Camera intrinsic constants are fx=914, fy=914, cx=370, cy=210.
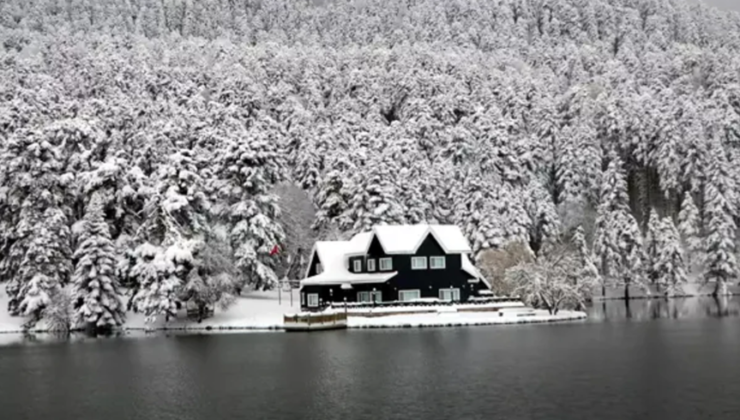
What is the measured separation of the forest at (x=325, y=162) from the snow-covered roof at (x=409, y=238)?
6551 mm

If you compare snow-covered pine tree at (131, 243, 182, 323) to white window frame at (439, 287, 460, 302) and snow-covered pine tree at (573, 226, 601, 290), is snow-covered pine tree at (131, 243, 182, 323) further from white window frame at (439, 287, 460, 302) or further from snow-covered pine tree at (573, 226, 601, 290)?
snow-covered pine tree at (573, 226, 601, 290)

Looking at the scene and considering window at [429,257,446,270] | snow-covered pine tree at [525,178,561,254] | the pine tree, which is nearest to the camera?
window at [429,257,446,270]

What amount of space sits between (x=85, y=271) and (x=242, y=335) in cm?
1445

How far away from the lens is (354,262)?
268 feet

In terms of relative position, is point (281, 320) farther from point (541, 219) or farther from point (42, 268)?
point (541, 219)

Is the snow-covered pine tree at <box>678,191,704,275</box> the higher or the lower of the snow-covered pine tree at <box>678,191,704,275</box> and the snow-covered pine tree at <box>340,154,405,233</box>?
the lower

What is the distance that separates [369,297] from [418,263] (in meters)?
5.18

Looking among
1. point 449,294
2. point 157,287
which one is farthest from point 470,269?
point 157,287

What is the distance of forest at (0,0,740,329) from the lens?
75.4 meters

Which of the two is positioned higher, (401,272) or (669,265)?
(401,272)

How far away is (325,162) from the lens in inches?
4146

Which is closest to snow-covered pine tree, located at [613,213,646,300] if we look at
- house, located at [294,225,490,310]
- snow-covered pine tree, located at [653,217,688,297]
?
snow-covered pine tree, located at [653,217,688,297]

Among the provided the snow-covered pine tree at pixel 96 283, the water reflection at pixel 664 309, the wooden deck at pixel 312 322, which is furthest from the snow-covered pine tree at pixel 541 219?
the snow-covered pine tree at pixel 96 283

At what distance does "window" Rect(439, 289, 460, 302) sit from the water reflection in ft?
37.3
